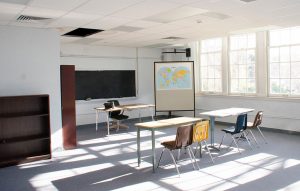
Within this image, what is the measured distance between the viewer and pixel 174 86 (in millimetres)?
10023

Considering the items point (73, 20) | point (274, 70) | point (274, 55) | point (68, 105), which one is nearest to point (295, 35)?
point (274, 55)

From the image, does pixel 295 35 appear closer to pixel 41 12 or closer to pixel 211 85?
pixel 211 85

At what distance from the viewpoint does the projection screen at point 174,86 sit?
9.95 m

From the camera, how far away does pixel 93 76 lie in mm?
9336

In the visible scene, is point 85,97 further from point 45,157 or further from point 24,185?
point 24,185

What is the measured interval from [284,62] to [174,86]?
142 inches

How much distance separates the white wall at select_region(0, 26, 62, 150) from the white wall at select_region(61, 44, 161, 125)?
2789mm

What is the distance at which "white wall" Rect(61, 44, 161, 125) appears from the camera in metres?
9.05

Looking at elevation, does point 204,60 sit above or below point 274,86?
above

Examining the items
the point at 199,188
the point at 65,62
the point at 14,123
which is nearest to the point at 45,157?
the point at 14,123

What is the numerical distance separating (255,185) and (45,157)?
4.01 meters

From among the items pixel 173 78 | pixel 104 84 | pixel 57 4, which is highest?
pixel 57 4

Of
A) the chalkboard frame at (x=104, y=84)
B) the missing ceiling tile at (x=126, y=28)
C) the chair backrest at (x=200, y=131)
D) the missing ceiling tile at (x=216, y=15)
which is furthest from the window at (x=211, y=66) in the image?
the chair backrest at (x=200, y=131)

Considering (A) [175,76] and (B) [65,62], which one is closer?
(B) [65,62]
